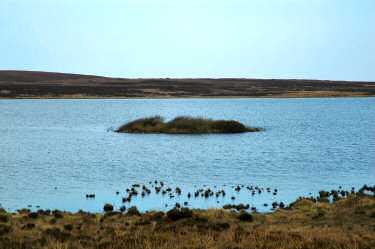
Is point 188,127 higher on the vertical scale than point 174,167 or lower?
higher

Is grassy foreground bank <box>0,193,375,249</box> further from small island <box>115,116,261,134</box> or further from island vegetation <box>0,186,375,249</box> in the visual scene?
small island <box>115,116,261,134</box>

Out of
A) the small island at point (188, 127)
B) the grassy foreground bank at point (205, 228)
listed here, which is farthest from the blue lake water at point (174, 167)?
the small island at point (188, 127)

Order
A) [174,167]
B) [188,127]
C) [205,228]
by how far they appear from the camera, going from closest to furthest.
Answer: [205,228], [174,167], [188,127]

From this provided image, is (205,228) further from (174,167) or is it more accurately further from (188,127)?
(188,127)

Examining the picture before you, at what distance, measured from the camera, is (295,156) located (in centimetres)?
4150

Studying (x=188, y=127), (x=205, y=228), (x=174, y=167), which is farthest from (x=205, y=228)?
(x=188, y=127)

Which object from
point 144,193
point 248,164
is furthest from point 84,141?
point 144,193

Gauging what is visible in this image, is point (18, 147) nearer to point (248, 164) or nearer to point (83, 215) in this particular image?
point (248, 164)

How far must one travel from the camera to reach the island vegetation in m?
13.1

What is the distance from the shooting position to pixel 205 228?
16281 millimetres

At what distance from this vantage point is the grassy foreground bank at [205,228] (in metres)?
13.2

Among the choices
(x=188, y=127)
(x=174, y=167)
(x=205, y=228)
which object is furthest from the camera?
(x=188, y=127)

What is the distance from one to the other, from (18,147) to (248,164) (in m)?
26.3

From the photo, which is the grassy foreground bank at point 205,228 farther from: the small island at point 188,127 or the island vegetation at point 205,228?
the small island at point 188,127
